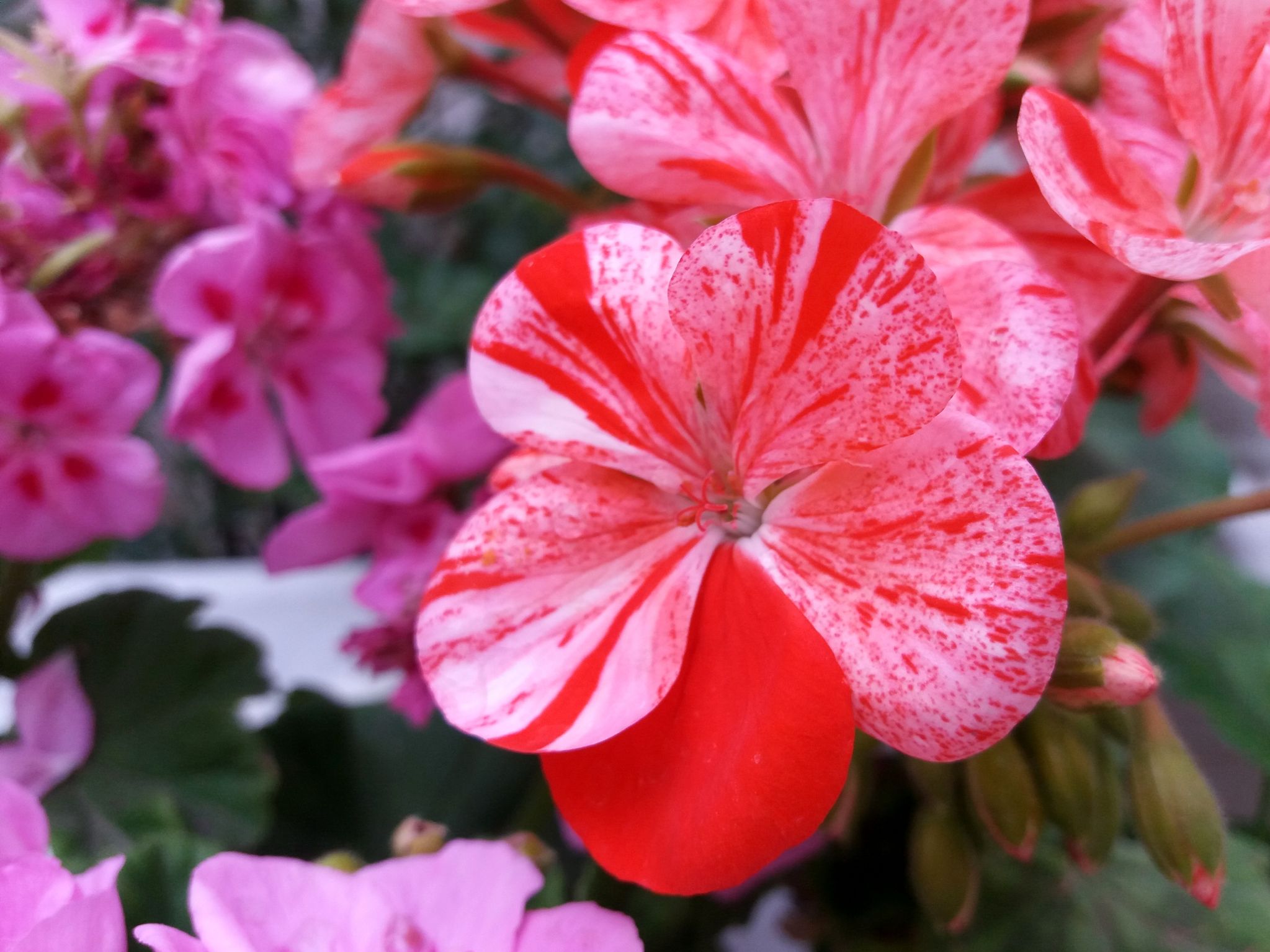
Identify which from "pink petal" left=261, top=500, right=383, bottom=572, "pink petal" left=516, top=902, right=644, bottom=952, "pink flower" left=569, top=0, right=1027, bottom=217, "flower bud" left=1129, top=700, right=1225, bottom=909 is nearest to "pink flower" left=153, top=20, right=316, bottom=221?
"pink petal" left=261, top=500, right=383, bottom=572

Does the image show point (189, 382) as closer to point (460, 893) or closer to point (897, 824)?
point (460, 893)

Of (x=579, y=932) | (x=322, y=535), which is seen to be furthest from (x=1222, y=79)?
(x=322, y=535)

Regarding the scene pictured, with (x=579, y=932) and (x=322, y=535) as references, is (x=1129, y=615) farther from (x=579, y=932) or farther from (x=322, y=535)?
(x=322, y=535)

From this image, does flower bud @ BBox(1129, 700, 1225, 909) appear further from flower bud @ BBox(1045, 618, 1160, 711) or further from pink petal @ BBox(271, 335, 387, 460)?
pink petal @ BBox(271, 335, 387, 460)

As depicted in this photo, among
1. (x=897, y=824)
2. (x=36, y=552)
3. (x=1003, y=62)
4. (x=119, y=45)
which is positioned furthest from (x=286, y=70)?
(x=897, y=824)

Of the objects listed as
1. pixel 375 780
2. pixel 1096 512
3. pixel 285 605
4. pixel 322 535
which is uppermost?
pixel 1096 512

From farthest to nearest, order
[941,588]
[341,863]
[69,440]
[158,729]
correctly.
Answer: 1. [158,729]
2. [69,440]
3. [341,863]
4. [941,588]
